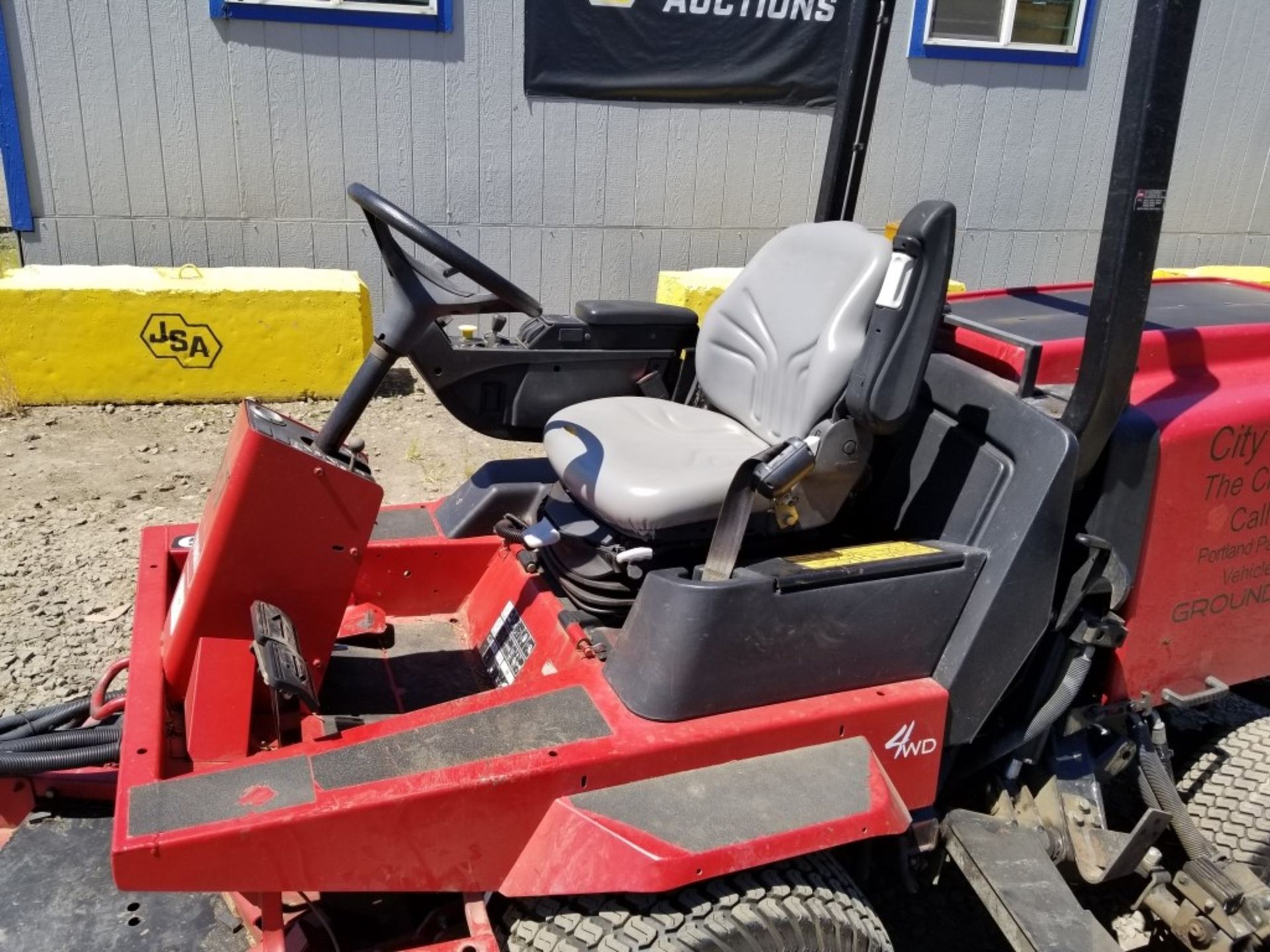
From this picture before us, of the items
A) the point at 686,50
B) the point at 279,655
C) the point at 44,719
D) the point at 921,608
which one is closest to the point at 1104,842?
the point at 921,608

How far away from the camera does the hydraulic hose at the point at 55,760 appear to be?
7.07 feet

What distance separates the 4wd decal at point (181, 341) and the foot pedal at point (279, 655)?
162 inches

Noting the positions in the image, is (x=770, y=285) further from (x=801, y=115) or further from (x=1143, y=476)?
(x=801, y=115)

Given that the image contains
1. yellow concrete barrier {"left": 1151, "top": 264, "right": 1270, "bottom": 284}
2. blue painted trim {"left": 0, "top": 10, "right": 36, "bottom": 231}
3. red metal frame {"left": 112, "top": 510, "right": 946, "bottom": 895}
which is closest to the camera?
red metal frame {"left": 112, "top": 510, "right": 946, "bottom": 895}

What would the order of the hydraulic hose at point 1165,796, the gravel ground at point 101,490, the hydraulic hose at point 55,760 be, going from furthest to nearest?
the gravel ground at point 101,490, the hydraulic hose at point 1165,796, the hydraulic hose at point 55,760

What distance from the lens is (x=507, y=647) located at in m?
2.47

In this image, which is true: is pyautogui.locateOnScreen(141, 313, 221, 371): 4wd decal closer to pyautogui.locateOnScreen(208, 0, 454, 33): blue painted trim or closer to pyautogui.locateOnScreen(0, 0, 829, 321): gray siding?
pyautogui.locateOnScreen(0, 0, 829, 321): gray siding

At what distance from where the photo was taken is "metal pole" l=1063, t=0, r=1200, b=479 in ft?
5.91

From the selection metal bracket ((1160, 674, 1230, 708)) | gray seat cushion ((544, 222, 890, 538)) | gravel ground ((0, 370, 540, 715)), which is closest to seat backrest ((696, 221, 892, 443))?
gray seat cushion ((544, 222, 890, 538))

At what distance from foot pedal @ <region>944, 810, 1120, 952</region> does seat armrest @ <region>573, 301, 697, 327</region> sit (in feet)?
4.90


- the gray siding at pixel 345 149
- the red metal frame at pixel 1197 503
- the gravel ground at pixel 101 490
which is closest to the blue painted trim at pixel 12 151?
the gray siding at pixel 345 149

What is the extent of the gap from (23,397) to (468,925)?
4962 mm

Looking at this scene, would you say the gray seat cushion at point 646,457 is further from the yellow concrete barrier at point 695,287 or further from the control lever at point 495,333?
the yellow concrete barrier at point 695,287

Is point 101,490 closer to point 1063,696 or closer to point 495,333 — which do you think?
point 495,333
